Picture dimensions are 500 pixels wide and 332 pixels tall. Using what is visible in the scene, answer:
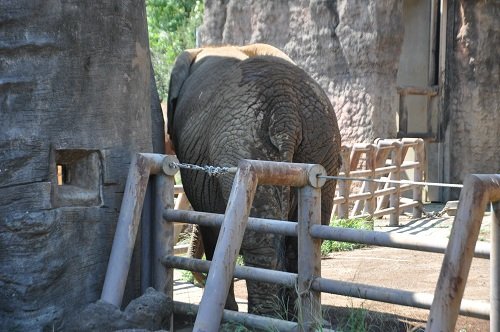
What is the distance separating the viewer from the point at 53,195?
4152mm

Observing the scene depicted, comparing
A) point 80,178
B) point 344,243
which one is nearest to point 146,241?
point 80,178

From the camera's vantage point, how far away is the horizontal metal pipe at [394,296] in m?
3.39

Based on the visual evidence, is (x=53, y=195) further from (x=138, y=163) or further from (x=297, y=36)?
(x=297, y=36)

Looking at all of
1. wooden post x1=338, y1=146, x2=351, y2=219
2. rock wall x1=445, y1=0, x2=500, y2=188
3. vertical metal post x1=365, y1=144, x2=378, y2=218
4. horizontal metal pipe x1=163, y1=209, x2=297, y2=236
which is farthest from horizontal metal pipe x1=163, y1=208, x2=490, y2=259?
rock wall x1=445, y1=0, x2=500, y2=188

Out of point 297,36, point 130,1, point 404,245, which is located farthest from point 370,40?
point 404,245

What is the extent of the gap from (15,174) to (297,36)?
9.75 meters

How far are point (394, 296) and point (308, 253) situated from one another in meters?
0.52

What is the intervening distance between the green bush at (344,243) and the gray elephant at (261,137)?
2.62 metres

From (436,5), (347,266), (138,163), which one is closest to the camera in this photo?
(138,163)

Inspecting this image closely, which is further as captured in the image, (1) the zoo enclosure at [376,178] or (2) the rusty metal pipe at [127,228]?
(1) the zoo enclosure at [376,178]

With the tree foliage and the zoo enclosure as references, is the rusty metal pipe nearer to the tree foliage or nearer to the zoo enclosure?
the zoo enclosure

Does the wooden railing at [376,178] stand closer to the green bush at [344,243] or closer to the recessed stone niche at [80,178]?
the green bush at [344,243]

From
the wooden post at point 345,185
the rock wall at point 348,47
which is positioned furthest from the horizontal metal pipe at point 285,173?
the rock wall at point 348,47

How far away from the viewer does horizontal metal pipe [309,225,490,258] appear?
345 centimetres
